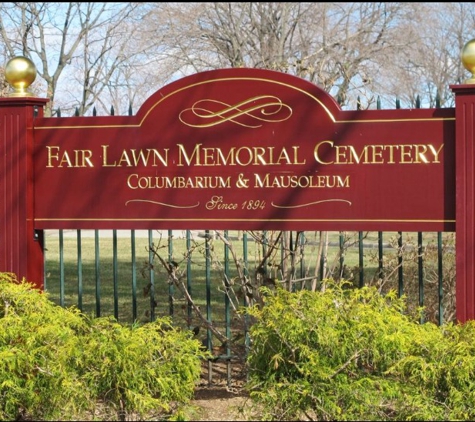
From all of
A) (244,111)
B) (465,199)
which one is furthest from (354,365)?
(244,111)

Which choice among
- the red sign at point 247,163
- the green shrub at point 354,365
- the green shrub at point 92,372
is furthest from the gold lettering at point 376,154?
the green shrub at point 92,372

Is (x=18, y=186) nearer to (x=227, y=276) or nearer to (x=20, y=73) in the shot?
(x=20, y=73)

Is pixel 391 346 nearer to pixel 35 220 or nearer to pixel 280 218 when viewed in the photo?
pixel 280 218

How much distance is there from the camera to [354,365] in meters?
4.92

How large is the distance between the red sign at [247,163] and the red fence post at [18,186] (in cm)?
9

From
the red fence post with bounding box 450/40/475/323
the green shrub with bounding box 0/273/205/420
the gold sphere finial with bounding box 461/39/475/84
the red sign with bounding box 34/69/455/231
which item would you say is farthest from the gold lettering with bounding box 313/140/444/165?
the green shrub with bounding box 0/273/205/420

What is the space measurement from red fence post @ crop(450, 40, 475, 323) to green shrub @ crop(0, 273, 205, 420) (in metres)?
1.67

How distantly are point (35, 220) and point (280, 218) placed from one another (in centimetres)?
177

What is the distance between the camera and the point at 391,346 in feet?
16.3

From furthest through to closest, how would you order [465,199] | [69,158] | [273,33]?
[273,33], [69,158], [465,199]

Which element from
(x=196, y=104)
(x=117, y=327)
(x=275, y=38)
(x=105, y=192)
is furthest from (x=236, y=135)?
(x=275, y=38)

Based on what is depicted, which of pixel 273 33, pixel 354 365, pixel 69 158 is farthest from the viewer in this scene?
pixel 273 33

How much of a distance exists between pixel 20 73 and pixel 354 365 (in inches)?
123

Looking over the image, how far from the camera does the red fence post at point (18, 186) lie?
246 inches
